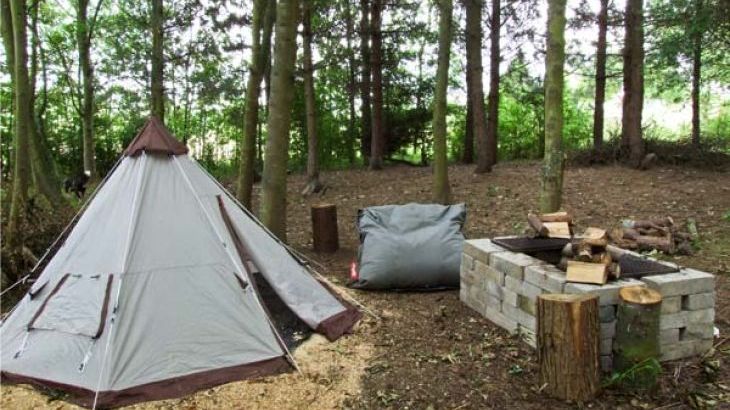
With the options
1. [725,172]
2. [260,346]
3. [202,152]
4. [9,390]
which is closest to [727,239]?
[725,172]

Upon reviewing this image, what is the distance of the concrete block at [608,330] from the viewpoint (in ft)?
10.8

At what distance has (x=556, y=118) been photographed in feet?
16.9

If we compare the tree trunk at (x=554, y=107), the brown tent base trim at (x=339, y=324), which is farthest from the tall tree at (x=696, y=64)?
the brown tent base trim at (x=339, y=324)

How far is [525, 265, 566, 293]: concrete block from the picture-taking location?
3.54 metres

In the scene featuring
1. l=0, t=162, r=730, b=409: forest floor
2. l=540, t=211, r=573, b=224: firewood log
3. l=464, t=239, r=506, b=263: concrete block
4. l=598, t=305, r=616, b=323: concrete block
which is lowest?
l=0, t=162, r=730, b=409: forest floor

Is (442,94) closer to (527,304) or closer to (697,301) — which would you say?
(527,304)

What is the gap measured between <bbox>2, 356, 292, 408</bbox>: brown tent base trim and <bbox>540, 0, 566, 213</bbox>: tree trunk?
10.2ft

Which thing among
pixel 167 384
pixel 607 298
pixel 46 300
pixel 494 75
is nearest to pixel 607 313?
pixel 607 298

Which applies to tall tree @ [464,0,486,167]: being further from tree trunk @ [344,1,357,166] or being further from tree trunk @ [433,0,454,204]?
tree trunk @ [433,0,454,204]

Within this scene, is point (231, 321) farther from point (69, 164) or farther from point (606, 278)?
point (69, 164)

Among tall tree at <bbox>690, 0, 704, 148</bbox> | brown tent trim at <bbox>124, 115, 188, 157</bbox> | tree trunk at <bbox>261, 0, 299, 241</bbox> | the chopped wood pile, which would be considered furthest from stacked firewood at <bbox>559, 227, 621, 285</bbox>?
tall tree at <bbox>690, 0, 704, 148</bbox>

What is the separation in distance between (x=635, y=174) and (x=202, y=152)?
1191cm

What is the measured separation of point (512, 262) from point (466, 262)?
74 centimetres

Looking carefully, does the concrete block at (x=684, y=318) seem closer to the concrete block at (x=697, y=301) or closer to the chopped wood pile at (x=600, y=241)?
the concrete block at (x=697, y=301)
